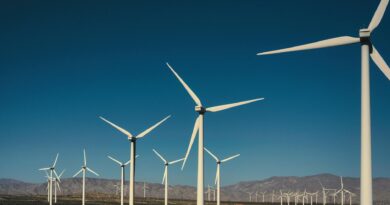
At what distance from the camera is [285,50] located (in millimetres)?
30859

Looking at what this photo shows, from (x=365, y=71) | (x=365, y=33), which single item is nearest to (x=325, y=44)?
(x=365, y=33)

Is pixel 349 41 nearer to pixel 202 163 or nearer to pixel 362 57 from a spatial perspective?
pixel 362 57

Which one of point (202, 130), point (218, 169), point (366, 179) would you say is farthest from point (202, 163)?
point (218, 169)

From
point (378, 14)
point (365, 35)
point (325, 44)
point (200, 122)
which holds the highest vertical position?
point (378, 14)

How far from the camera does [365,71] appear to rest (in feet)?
93.4

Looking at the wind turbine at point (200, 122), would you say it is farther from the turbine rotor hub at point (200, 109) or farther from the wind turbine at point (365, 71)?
the wind turbine at point (365, 71)

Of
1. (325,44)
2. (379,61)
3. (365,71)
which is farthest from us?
(325,44)

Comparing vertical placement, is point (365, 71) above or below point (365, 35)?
below

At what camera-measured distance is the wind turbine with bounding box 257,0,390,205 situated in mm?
27156

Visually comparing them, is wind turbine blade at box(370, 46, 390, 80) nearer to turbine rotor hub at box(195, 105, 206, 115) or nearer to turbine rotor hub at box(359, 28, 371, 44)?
turbine rotor hub at box(359, 28, 371, 44)

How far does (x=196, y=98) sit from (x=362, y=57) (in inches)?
899

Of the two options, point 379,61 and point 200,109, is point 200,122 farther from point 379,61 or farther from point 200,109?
point 379,61

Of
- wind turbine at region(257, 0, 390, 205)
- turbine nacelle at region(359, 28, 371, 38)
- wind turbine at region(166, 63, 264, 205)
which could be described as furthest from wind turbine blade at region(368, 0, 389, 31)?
wind turbine at region(166, 63, 264, 205)

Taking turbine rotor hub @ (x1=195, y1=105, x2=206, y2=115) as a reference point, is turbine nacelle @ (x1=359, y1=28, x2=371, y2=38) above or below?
above
